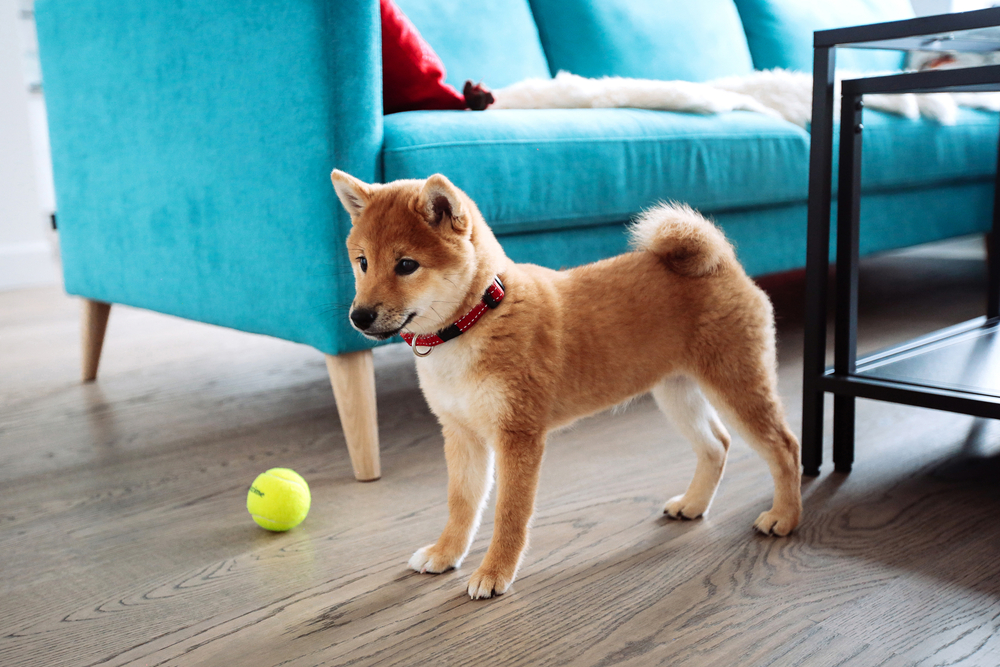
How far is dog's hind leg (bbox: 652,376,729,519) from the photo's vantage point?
1.29 meters

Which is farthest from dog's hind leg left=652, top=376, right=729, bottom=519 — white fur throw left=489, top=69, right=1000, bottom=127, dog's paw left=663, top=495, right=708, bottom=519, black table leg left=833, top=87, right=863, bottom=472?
white fur throw left=489, top=69, right=1000, bottom=127

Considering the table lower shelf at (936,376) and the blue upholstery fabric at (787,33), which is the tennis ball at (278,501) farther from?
the blue upholstery fabric at (787,33)

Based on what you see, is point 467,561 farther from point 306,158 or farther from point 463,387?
point 306,158

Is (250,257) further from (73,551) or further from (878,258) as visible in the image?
(878,258)

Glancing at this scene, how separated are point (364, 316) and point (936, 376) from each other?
0.97 metres

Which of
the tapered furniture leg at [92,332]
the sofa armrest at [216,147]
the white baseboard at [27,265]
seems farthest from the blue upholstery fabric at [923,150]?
the white baseboard at [27,265]

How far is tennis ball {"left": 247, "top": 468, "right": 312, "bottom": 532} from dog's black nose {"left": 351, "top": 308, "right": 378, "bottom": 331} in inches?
15.3

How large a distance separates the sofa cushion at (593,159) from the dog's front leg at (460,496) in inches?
21.2

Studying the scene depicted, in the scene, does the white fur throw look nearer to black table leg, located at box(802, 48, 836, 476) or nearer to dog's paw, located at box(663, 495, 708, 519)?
black table leg, located at box(802, 48, 836, 476)

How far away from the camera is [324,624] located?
39.9 inches

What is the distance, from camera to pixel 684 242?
1.21 meters

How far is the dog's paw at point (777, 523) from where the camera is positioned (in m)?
1.22

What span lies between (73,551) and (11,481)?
0.41 m

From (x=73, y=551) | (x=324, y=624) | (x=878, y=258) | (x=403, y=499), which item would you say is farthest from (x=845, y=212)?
(x=878, y=258)
